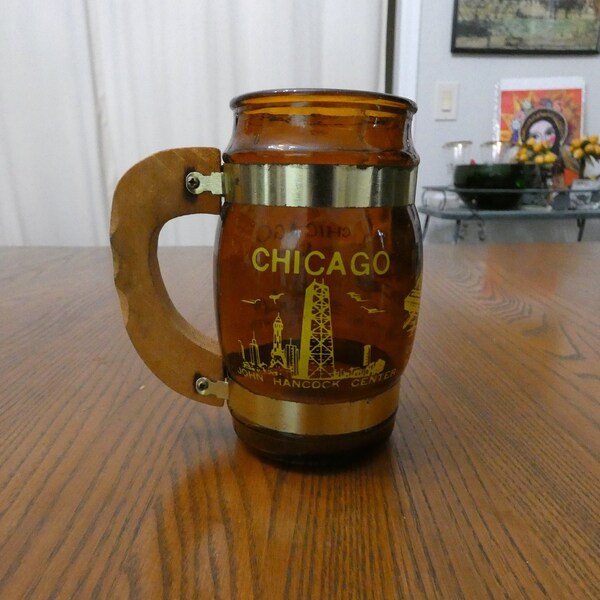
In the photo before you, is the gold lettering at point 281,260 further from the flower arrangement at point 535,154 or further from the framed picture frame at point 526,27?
the framed picture frame at point 526,27

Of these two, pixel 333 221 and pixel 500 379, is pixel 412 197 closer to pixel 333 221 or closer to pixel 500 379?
pixel 333 221

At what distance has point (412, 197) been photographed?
343 millimetres

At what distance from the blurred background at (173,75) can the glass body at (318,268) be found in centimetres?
142

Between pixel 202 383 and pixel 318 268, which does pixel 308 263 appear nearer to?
pixel 318 268

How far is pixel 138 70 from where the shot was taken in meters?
1.63

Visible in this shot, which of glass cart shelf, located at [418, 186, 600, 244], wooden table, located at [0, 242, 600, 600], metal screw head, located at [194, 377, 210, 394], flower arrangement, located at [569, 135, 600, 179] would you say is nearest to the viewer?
wooden table, located at [0, 242, 600, 600]

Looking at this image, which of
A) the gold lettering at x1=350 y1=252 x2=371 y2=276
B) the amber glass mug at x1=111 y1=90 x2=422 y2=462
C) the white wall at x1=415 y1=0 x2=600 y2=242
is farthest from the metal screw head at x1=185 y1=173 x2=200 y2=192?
the white wall at x1=415 y1=0 x2=600 y2=242

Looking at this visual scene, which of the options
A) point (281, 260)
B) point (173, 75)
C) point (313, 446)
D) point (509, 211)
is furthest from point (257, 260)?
point (173, 75)

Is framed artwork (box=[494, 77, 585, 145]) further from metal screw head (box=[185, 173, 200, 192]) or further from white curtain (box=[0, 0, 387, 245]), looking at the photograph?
metal screw head (box=[185, 173, 200, 192])

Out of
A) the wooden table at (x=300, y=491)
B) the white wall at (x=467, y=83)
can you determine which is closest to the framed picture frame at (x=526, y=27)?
the white wall at (x=467, y=83)

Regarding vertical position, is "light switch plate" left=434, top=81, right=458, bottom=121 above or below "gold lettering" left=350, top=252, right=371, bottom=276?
above

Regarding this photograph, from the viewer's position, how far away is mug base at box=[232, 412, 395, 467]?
1.11 feet

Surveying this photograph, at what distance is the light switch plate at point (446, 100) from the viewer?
171 centimetres

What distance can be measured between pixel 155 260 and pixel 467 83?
1607 millimetres
